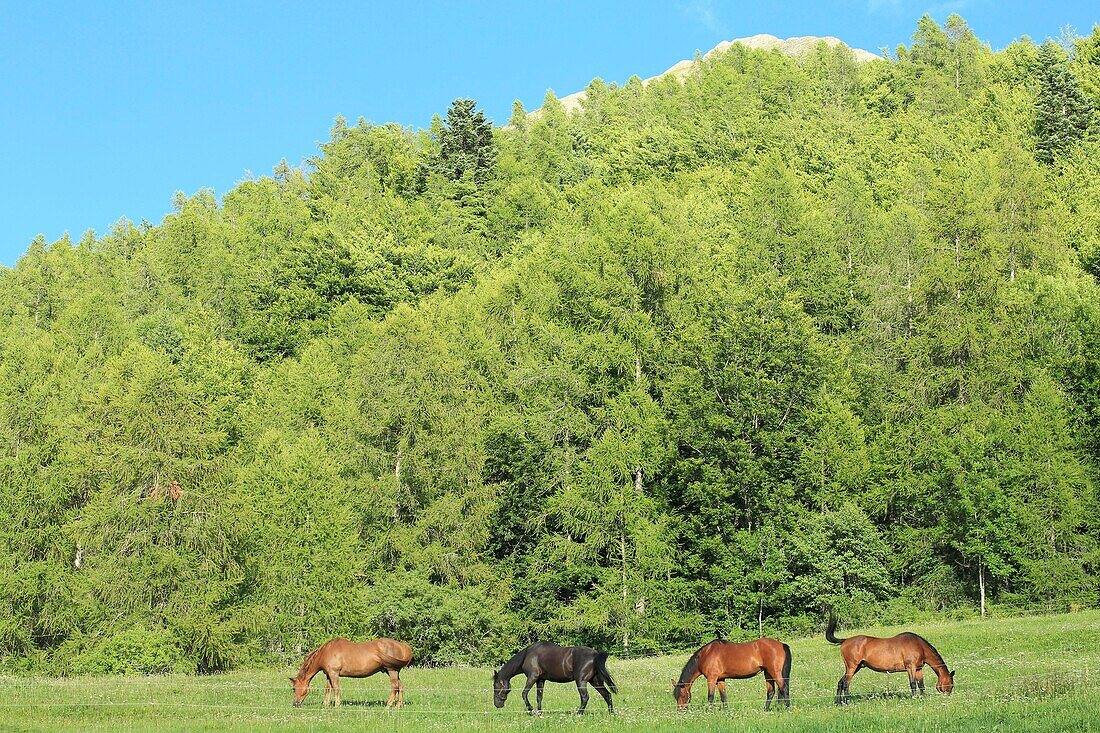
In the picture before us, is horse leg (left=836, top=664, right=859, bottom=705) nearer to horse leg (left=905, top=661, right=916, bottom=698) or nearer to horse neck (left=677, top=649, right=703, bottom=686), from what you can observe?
horse leg (left=905, top=661, right=916, bottom=698)

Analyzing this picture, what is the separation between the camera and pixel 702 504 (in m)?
54.7

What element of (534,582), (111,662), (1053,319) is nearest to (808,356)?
(1053,319)

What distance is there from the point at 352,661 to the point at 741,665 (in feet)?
29.1

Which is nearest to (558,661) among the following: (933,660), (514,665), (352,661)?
(514,665)

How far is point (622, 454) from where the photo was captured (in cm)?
5253

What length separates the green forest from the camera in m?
50.2

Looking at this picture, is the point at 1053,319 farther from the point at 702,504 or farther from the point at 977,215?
the point at 702,504

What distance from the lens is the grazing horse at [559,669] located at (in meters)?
23.2

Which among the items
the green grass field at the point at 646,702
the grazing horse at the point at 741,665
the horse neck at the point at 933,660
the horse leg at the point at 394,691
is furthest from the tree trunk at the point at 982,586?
the horse leg at the point at 394,691

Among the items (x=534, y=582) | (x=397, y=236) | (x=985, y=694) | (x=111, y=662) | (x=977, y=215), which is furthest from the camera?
(x=397, y=236)

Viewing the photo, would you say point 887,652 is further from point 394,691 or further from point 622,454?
point 622,454

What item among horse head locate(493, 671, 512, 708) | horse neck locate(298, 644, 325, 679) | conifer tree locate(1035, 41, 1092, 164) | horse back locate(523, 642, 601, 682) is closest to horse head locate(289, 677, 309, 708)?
horse neck locate(298, 644, 325, 679)

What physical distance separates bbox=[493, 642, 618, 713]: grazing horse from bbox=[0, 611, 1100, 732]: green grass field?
1.50 ft

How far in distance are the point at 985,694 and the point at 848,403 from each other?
35.8 m
